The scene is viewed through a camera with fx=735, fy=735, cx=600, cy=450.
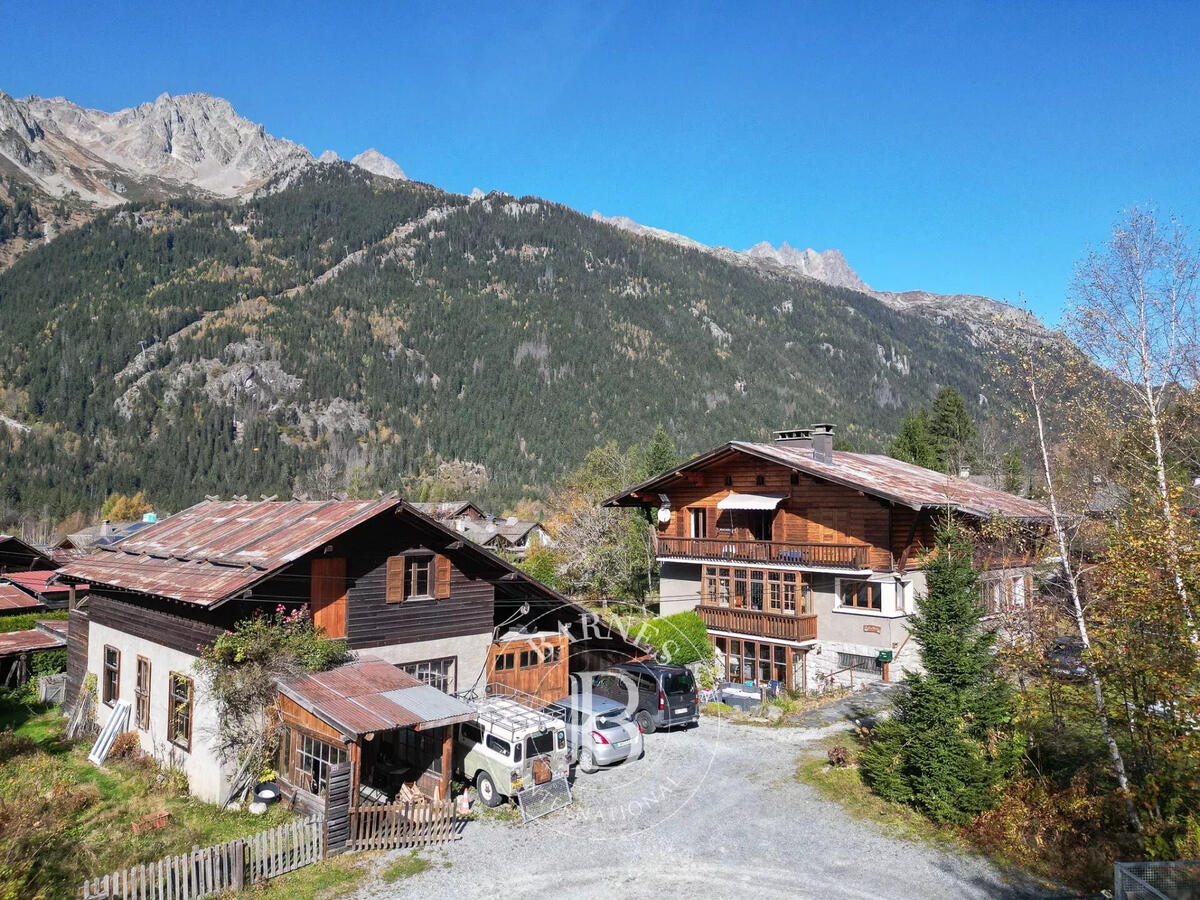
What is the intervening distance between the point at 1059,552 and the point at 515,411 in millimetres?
160777

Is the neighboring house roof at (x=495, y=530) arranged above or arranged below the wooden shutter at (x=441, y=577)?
above

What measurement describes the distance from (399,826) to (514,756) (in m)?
2.79

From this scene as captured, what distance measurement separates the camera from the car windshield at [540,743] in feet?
54.2

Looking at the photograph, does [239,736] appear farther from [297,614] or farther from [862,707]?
[862,707]

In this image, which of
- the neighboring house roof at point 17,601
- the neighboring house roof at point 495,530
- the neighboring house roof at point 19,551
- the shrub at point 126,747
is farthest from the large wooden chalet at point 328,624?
the neighboring house roof at point 495,530

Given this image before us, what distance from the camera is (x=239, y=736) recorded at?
16781mm

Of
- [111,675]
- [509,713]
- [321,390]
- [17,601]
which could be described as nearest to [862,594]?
[509,713]

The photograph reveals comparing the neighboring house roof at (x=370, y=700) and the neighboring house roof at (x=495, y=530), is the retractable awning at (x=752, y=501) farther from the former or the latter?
the neighboring house roof at (x=495, y=530)

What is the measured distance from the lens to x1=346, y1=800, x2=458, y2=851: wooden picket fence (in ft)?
47.3

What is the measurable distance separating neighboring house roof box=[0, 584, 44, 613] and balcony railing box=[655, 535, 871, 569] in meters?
31.2

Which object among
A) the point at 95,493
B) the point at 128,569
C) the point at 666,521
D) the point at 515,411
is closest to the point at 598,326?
the point at 515,411

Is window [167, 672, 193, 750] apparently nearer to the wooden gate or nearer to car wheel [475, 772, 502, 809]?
the wooden gate

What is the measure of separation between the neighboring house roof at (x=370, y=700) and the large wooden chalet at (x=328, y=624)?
0.04 m

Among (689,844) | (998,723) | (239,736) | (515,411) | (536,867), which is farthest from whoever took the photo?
(515,411)
